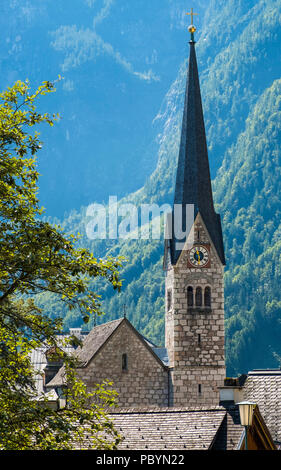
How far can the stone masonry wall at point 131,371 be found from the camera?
47.4 metres

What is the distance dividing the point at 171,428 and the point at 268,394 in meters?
11.8

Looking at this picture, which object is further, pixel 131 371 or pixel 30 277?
pixel 131 371

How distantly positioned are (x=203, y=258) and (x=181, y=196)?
3835 millimetres

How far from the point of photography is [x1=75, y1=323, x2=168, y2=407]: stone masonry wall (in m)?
47.4

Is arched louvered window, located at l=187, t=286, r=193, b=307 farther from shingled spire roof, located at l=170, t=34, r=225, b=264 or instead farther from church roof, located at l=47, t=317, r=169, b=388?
church roof, located at l=47, t=317, r=169, b=388

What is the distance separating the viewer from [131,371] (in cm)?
4791

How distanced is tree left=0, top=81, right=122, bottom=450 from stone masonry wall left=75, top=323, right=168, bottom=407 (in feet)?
96.5

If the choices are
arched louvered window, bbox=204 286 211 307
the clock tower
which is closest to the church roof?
the clock tower

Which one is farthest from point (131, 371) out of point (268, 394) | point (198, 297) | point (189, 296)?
point (268, 394)

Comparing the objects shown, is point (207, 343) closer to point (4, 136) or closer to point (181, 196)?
point (181, 196)

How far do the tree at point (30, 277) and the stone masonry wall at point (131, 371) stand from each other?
29421 mm

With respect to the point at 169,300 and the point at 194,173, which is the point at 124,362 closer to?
the point at 169,300

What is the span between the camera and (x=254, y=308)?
177 metres

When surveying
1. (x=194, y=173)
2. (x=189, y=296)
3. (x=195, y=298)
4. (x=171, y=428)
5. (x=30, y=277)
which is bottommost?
(x=171, y=428)
